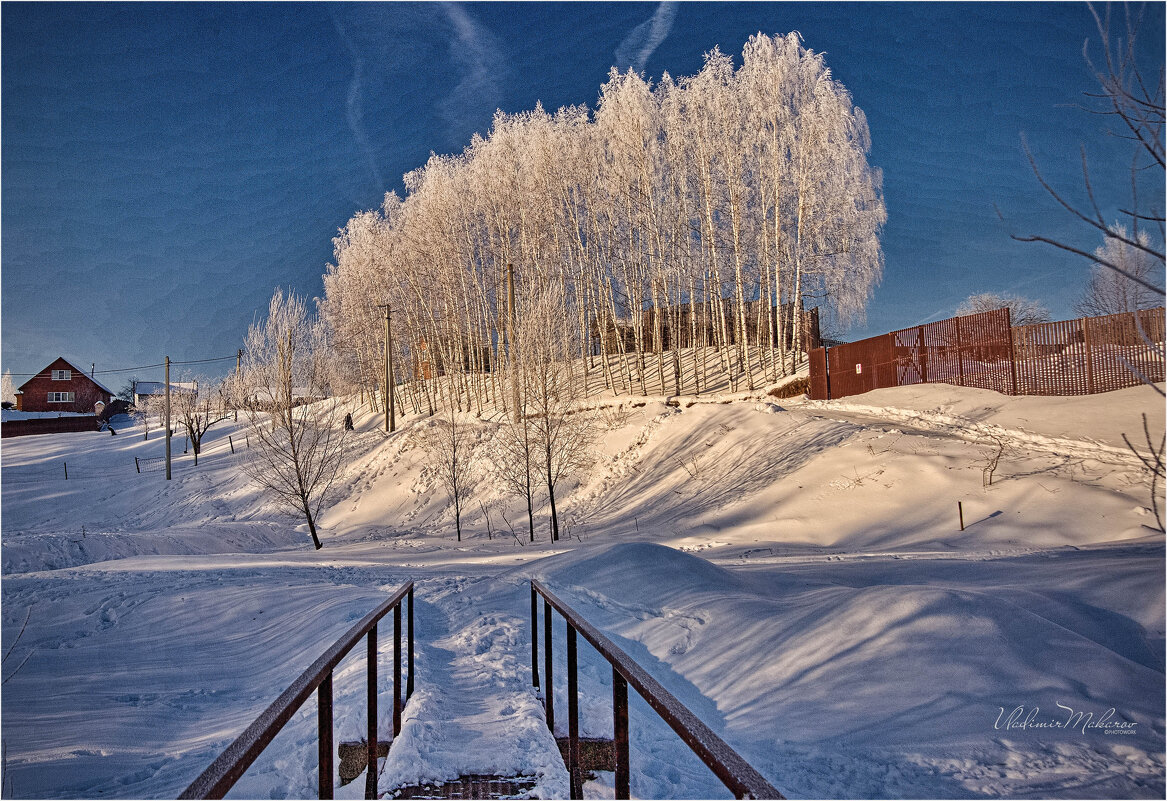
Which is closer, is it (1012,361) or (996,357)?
(1012,361)

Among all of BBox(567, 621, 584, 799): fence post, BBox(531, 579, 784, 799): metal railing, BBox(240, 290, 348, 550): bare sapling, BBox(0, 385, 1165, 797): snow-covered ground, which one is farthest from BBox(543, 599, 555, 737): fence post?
BBox(240, 290, 348, 550): bare sapling

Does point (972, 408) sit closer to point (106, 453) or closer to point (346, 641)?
point (346, 641)

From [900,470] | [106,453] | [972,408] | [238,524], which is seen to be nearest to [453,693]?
[900,470]

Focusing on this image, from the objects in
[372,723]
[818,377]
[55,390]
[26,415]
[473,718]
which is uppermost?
Result: [55,390]

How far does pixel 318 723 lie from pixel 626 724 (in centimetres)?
135

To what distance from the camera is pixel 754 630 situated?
18.8 feet

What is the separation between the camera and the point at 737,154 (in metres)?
22.9

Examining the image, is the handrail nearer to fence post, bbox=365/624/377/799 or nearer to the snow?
fence post, bbox=365/624/377/799

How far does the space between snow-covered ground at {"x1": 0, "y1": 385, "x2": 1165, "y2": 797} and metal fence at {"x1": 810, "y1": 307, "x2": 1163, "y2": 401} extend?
1.22 m

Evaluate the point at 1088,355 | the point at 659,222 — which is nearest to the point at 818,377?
the point at 1088,355

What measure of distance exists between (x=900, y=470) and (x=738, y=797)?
13276mm

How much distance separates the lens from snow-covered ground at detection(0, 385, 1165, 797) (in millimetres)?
3848

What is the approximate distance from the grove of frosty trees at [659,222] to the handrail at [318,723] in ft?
41.8

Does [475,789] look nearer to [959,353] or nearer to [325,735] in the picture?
[325,735]
